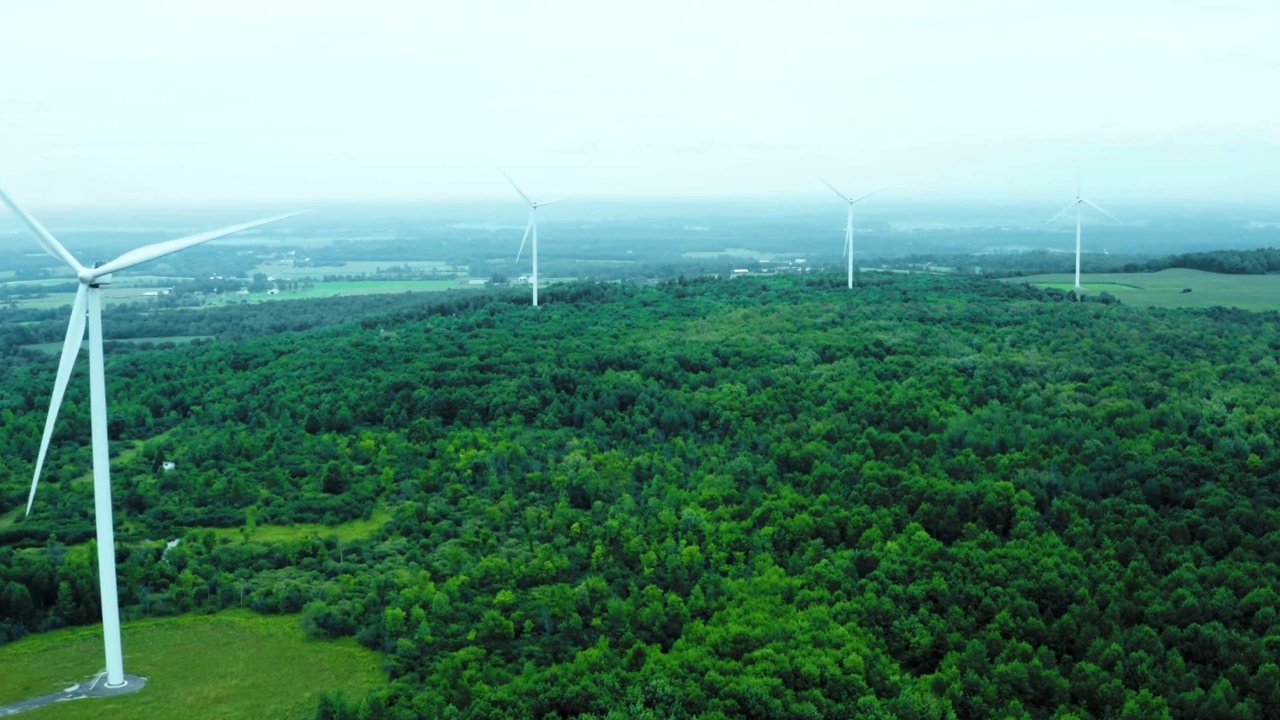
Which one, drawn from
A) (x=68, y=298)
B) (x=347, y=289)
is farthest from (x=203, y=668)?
(x=68, y=298)

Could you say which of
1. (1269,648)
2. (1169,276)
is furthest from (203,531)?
(1169,276)

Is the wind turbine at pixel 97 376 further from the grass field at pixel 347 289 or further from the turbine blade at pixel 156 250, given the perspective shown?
the grass field at pixel 347 289

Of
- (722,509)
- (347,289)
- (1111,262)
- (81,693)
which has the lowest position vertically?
(81,693)

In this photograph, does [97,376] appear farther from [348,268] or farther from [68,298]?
[348,268]

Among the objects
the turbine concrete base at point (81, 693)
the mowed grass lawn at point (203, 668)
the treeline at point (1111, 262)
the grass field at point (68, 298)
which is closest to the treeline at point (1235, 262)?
the treeline at point (1111, 262)

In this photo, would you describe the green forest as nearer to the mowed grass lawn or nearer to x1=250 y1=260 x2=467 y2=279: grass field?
the mowed grass lawn

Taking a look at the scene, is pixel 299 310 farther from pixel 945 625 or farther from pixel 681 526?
pixel 945 625
